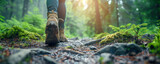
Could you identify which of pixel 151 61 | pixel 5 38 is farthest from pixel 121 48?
pixel 5 38

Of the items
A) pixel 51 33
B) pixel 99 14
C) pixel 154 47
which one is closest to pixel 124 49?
pixel 154 47

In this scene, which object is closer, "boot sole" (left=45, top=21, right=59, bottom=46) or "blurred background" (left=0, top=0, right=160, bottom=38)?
"boot sole" (left=45, top=21, right=59, bottom=46)

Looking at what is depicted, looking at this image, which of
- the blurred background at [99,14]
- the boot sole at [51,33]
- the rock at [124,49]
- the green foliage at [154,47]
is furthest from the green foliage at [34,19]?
the green foliage at [154,47]

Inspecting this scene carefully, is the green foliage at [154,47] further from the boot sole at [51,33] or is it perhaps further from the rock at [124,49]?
the boot sole at [51,33]

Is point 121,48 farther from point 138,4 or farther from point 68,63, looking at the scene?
point 138,4

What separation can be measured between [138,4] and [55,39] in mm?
9383

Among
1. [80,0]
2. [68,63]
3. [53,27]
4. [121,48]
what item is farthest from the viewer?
[80,0]

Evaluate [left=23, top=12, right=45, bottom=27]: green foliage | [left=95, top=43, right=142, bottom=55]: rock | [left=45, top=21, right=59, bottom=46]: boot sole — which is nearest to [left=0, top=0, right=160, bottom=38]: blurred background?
[left=23, top=12, right=45, bottom=27]: green foliage

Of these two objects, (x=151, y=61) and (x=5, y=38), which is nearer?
(x=151, y=61)

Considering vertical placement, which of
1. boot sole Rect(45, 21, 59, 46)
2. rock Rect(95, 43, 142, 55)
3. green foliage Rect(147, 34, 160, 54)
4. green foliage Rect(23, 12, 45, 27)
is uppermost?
green foliage Rect(23, 12, 45, 27)

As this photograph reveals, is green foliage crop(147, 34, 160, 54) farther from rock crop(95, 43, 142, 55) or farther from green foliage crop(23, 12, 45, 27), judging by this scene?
green foliage crop(23, 12, 45, 27)

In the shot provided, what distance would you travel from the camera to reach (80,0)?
8.12 meters

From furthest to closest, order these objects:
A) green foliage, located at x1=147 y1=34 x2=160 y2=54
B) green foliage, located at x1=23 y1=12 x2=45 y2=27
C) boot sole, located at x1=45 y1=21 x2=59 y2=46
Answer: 1. green foliage, located at x1=23 y1=12 x2=45 y2=27
2. boot sole, located at x1=45 y1=21 x2=59 y2=46
3. green foliage, located at x1=147 y1=34 x2=160 y2=54

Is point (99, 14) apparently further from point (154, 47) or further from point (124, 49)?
point (154, 47)
